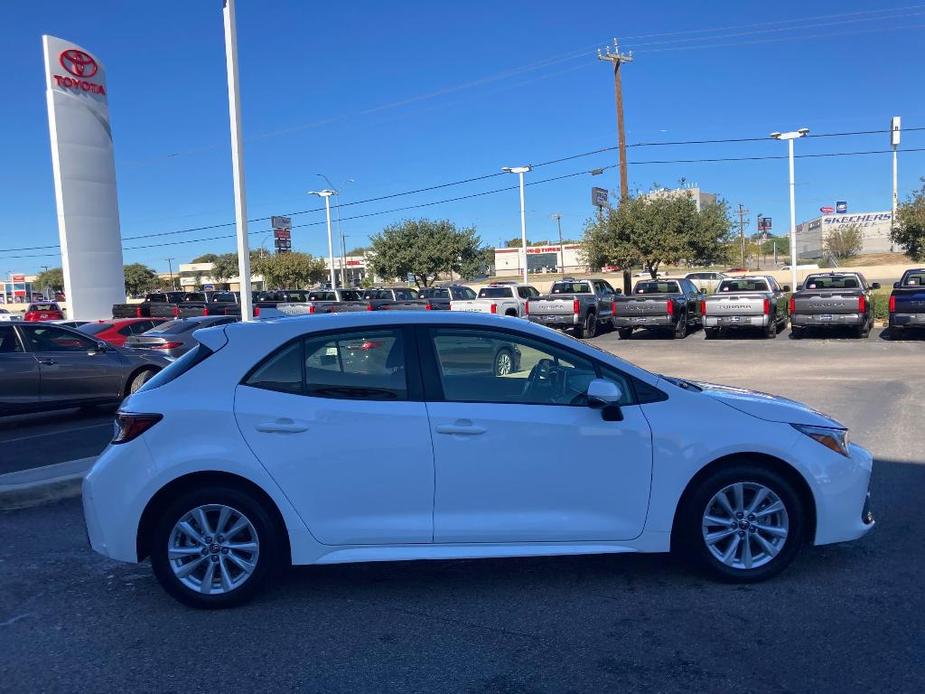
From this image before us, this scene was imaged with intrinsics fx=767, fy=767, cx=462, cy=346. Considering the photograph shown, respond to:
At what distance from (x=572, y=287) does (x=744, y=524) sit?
22.7 m

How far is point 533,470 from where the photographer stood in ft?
14.0

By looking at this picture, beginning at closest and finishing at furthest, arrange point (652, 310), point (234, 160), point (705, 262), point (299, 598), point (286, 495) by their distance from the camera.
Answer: point (286, 495), point (299, 598), point (234, 160), point (652, 310), point (705, 262)

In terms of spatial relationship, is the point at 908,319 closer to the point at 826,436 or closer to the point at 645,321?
the point at 645,321

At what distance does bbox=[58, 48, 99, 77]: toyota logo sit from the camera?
28.9m

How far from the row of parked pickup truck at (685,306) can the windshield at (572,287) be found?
0.11 feet

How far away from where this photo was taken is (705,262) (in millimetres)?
36750

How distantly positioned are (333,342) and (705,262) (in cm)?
3479

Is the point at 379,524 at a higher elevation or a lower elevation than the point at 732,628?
higher

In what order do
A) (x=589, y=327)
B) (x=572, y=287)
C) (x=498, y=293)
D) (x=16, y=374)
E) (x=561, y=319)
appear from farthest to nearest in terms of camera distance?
(x=572, y=287), (x=498, y=293), (x=589, y=327), (x=561, y=319), (x=16, y=374)

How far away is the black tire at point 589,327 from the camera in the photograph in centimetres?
2522

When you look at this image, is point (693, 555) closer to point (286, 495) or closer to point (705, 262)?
point (286, 495)

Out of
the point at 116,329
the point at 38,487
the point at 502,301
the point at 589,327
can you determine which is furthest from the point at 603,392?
the point at 589,327

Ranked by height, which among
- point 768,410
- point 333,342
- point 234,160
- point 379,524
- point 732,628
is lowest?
point 732,628

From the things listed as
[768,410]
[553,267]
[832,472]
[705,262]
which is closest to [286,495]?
[768,410]
